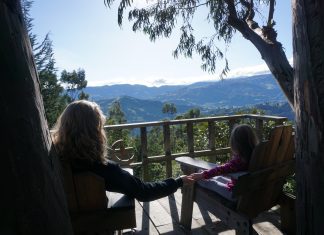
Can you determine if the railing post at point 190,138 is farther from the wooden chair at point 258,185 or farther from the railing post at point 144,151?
the wooden chair at point 258,185

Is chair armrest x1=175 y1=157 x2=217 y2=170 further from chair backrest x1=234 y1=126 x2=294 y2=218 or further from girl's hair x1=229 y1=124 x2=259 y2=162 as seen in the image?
chair backrest x1=234 y1=126 x2=294 y2=218

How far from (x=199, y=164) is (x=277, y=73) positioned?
2.83 m

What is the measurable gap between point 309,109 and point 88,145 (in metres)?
1.15

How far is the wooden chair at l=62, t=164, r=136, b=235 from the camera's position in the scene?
1948 millimetres

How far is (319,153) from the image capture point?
5.28ft

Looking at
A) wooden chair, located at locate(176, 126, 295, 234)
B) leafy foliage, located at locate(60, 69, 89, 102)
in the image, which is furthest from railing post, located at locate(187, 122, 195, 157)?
leafy foliage, located at locate(60, 69, 89, 102)

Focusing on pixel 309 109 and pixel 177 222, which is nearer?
pixel 309 109

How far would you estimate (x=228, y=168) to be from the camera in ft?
8.75

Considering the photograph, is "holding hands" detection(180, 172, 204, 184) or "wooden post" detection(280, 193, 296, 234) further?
"wooden post" detection(280, 193, 296, 234)

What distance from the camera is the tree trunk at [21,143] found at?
114 centimetres

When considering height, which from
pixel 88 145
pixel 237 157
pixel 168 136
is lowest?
pixel 168 136

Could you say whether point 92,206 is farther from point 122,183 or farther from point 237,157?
point 237,157

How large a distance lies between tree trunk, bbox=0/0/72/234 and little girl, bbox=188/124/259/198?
4.97ft

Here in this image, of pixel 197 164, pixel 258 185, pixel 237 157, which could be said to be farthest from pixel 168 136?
pixel 258 185
